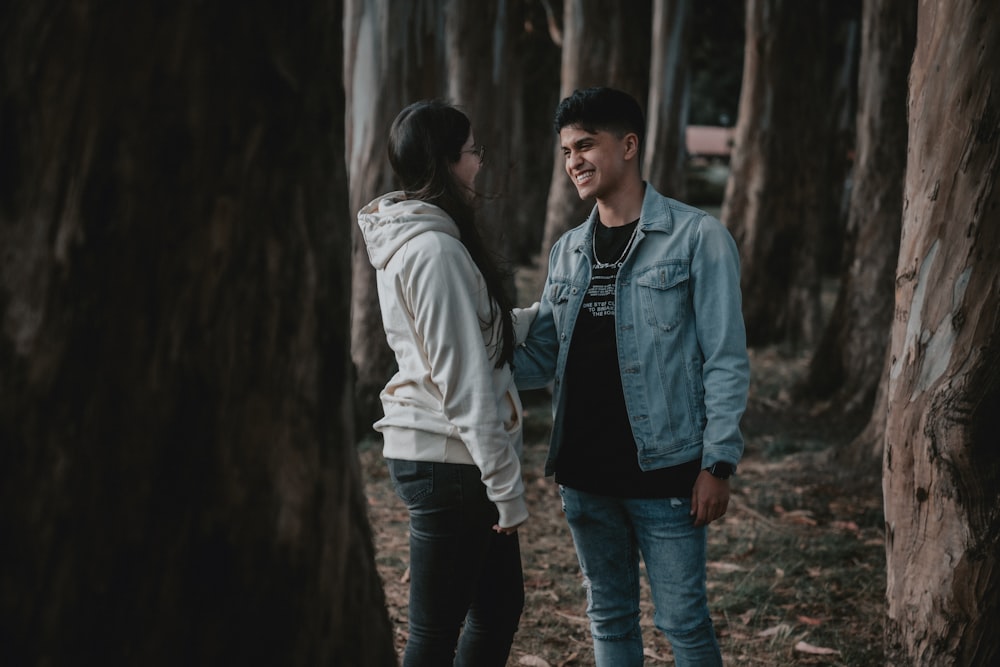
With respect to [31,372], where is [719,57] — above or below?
above

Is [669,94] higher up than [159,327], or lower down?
higher up

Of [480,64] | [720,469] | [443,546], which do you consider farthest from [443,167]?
[480,64]

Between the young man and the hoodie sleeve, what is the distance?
480 mm

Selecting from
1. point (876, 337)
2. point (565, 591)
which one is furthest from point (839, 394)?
point (565, 591)

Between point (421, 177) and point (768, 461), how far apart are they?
5.89 meters

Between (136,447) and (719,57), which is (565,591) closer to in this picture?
(136,447)

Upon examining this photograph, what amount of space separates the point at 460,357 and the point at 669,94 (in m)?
12.8

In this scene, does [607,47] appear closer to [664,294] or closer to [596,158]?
[596,158]

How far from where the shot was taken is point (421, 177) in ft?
9.92

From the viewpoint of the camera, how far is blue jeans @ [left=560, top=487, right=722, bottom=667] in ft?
10.2

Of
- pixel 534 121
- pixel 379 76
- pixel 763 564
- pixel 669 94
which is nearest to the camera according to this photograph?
pixel 763 564

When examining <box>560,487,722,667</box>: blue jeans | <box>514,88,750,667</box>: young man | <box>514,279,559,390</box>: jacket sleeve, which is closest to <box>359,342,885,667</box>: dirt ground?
<box>560,487,722,667</box>: blue jeans

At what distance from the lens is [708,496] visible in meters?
3.04

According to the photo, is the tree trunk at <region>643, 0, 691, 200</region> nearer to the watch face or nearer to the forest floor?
the forest floor
